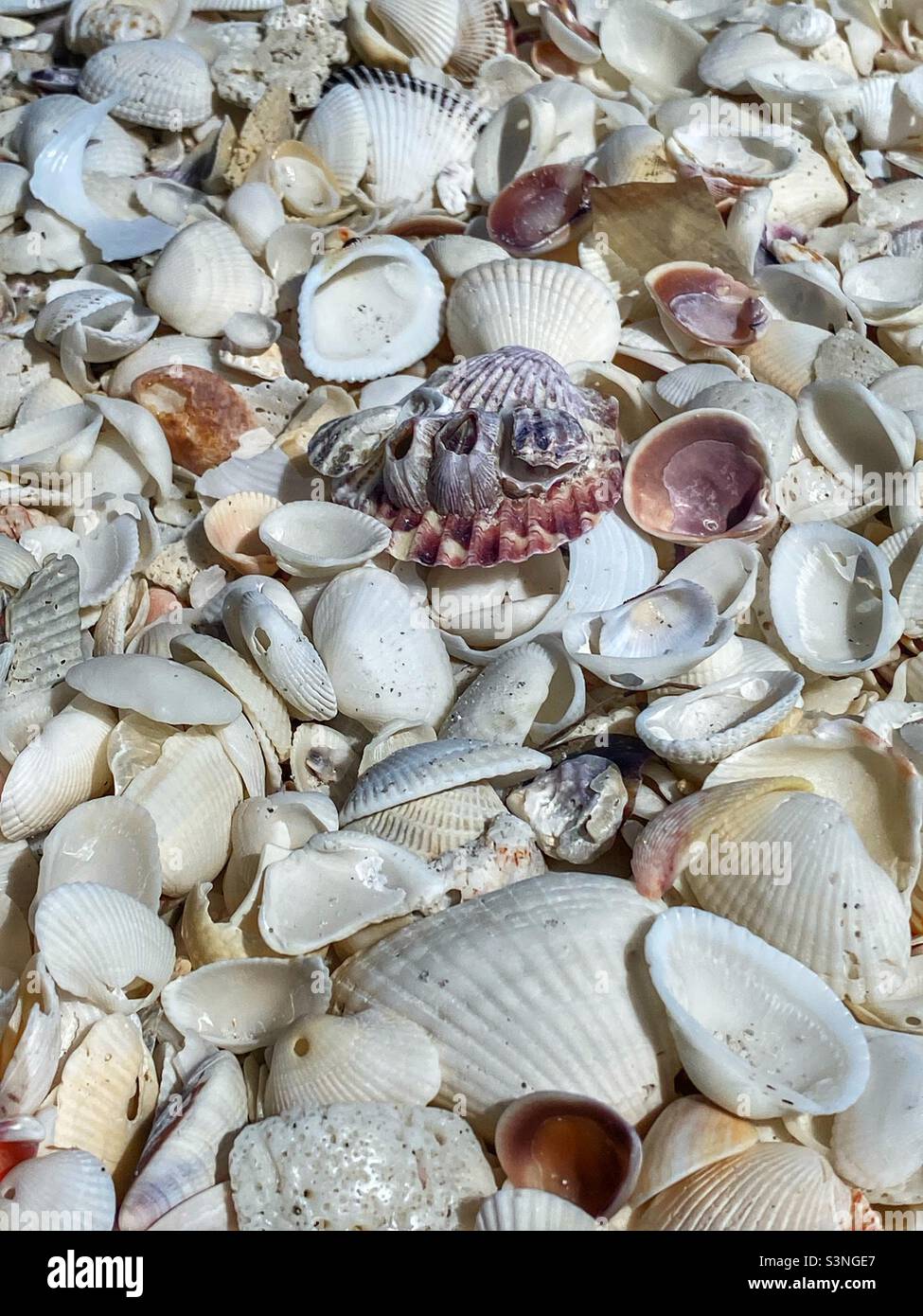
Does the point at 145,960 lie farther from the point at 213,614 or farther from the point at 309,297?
the point at 309,297

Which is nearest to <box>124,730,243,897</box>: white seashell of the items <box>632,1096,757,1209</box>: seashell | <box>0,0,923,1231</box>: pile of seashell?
<box>0,0,923,1231</box>: pile of seashell

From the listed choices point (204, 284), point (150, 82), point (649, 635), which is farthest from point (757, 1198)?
point (150, 82)

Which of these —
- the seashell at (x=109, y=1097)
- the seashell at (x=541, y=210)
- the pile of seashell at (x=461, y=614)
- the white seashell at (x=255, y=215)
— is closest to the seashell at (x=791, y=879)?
the pile of seashell at (x=461, y=614)

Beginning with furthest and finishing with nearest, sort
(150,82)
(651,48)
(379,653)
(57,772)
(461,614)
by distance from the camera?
(651,48), (150,82), (461,614), (379,653), (57,772)

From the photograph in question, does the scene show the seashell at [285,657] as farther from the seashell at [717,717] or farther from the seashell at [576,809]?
the seashell at [717,717]

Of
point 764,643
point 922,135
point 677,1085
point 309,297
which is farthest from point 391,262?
point 677,1085

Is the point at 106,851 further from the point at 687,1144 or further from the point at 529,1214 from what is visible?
the point at 687,1144
